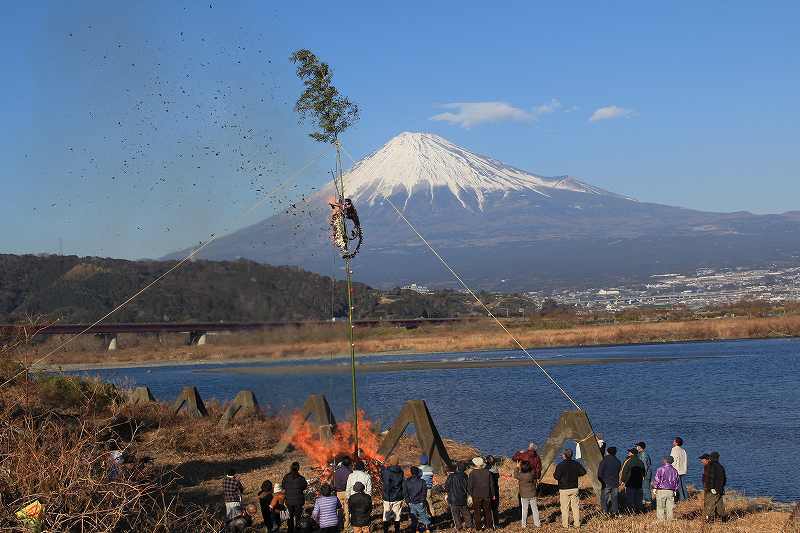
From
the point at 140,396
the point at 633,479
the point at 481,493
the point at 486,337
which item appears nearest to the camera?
the point at 481,493

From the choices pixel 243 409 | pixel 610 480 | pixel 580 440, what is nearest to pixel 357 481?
pixel 610 480

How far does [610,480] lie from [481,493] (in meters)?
2.63

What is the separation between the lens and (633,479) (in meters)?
21.2

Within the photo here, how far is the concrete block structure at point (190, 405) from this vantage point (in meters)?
38.8

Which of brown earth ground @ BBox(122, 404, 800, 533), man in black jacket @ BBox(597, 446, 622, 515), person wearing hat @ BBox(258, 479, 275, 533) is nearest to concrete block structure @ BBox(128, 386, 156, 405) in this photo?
brown earth ground @ BBox(122, 404, 800, 533)

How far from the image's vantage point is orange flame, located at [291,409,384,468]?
90.0 ft

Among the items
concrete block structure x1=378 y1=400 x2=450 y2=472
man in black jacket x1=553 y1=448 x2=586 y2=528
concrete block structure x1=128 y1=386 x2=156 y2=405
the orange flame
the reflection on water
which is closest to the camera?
man in black jacket x1=553 y1=448 x2=586 y2=528

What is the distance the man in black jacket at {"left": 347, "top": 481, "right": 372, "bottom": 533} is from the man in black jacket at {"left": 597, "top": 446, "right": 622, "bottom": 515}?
4814 millimetres

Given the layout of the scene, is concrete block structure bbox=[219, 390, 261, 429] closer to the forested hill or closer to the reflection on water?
the reflection on water

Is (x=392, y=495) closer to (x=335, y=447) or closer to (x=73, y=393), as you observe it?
(x=335, y=447)

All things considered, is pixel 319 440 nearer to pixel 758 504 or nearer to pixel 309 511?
pixel 309 511

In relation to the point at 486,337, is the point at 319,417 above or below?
below

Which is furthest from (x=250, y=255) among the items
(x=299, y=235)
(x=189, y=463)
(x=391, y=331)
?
(x=391, y=331)

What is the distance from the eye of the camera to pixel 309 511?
2133 cm
